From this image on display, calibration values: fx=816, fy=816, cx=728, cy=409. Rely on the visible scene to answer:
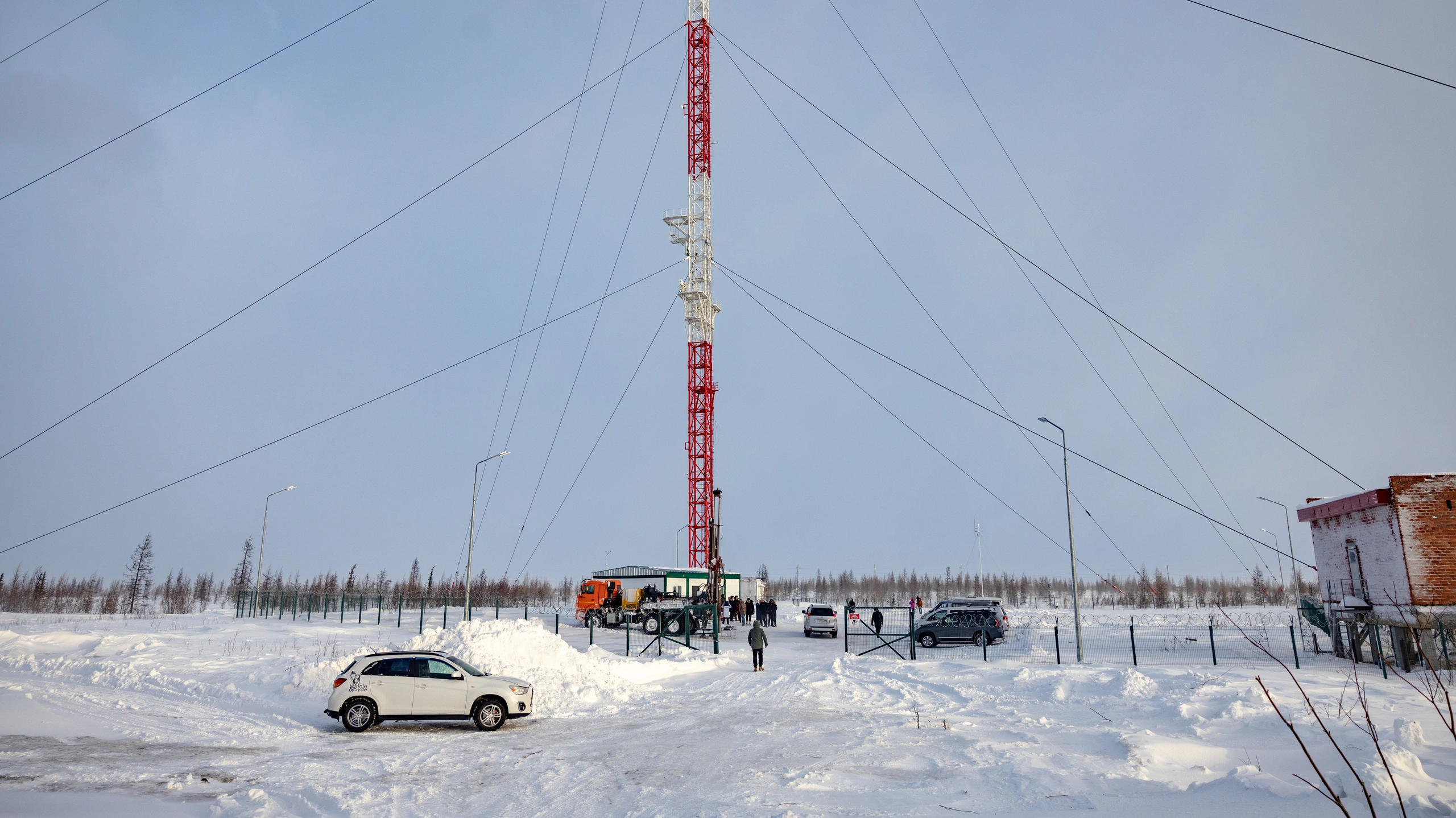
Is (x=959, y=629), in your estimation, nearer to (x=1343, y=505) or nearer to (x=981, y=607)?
(x=981, y=607)

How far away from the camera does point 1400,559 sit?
94.0 ft

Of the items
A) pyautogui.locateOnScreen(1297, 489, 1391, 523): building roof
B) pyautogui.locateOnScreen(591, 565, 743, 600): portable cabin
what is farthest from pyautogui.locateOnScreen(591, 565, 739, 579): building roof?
pyautogui.locateOnScreen(1297, 489, 1391, 523): building roof

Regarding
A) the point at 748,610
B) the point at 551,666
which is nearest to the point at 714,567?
the point at 748,610

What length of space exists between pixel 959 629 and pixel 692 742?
24.7 metres

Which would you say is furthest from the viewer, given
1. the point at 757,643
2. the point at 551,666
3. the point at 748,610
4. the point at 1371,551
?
the point at 748,610

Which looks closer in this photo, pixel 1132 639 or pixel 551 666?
pixel 551 666

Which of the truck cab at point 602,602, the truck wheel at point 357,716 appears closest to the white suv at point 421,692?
the truck wheel at point 357,716

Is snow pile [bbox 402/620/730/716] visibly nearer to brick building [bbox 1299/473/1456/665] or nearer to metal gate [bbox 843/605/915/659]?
metal gate [bbox 843/605/915/659]

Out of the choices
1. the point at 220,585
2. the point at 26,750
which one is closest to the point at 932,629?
the point at 26,750

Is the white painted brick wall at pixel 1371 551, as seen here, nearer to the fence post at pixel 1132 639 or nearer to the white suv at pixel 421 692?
the fence post at pixel 1132 639

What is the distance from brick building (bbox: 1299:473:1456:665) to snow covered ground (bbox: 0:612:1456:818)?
6.10 metres

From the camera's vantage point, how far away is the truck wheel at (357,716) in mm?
16484

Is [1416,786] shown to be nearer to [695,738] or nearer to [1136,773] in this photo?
[1136,773]

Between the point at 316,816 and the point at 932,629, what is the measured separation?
1202 inches
